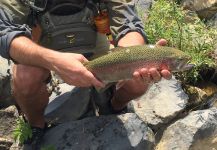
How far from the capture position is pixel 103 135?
5.27 m

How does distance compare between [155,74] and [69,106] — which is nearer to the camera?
[155,74]

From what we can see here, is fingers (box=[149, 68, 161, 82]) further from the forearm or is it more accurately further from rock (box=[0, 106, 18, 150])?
rock (box=[0, 106, 18, 150])

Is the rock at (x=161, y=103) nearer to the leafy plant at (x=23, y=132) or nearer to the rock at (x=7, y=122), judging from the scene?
the leafy plant at (x=23, y=132)

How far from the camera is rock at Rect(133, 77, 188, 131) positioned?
19.7 feet

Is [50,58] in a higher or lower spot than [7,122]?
higher

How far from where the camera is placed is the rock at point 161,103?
19.7 feet

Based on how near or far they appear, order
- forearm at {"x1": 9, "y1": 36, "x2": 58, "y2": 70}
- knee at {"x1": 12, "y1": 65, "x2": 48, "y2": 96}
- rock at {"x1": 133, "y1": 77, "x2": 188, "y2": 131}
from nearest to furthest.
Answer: forearm at {"x1": 9, "y1": 36, "x2": 58, "y2": 70}, knee at {"x1": 12, "y1": 65, "x2": 48, "y2": 96}, rock at {"x1": 133, "y1": 77, "x2": 188, "y2": 131}

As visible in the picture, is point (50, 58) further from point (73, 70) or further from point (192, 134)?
point (192, 134)

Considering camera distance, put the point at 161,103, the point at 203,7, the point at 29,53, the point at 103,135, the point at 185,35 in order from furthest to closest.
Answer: the point at 203,7 < the point at 185,35 < the point at 161,103 < the point at 103,135 < the point at 29,53

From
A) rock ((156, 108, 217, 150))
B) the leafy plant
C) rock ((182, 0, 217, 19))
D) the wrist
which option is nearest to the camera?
the wrist

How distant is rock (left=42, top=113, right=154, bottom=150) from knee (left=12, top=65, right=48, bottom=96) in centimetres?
63

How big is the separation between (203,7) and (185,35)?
6.38 feet

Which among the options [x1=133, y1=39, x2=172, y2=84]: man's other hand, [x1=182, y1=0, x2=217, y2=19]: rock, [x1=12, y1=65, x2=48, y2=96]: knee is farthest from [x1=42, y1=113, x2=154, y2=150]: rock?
[x1=182, y1=0, x2=217, y2=19]: rock

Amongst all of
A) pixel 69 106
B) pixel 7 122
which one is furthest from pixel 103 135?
pixel 7 122
